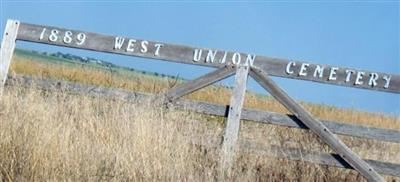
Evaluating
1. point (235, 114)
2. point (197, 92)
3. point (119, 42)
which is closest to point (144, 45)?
point (119, 42)

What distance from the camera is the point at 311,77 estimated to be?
652cm

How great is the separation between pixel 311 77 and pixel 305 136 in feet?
3.19

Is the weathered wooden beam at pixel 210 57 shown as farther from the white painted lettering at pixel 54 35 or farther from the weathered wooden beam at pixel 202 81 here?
the weathered wooden beam at pixel 202 81

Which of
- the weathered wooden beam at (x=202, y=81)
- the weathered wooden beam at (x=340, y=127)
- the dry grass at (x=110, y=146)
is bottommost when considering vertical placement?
the dry grass at (x=110, y=146)

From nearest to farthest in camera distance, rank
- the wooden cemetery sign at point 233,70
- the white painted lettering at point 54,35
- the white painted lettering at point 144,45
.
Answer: the wooden cemetery sign at point 233,70 → the white painted lettering at point 144,45 → the white painted lettering at point 54,35

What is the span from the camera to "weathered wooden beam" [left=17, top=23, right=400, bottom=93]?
21.2 ft

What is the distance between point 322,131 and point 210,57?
4.37 feet

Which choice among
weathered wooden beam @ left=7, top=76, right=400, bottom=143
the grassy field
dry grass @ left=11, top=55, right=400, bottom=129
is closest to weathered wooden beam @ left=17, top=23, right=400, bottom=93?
weathered wooden beam @ left=7, top=76, right=400, bottom=143

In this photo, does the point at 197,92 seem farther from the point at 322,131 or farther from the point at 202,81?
the point at 322,131

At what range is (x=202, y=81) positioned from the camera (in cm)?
639

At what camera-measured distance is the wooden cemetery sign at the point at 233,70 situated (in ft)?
19.9

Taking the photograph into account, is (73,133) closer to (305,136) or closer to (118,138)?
(118,138)

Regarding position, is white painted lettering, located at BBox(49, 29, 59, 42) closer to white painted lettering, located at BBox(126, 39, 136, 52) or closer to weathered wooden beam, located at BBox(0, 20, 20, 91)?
weathered wooden beam, located at BBox(0, 20, 20, 91)

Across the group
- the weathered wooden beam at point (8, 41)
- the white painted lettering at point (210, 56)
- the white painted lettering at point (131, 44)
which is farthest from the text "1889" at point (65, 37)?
the white painted lettering at point (210, 56)
